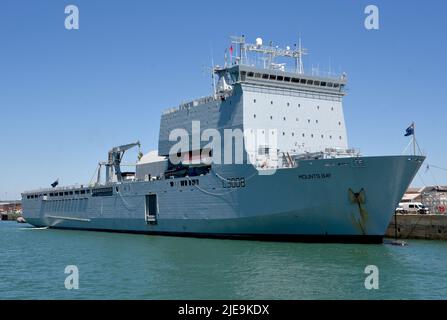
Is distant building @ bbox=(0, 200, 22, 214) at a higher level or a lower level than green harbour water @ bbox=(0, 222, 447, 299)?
higher

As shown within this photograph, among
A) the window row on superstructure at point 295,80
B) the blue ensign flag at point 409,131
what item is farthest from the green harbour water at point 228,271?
the window row on superstructure at point 295,80

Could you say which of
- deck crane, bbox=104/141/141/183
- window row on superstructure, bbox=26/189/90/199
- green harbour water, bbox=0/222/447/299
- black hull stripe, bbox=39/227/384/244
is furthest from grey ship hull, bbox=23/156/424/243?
window row on superstructure, bbox=26/189/90/199

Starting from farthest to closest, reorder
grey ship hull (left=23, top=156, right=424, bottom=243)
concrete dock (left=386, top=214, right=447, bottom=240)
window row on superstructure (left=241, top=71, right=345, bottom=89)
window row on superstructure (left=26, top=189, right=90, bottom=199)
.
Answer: window row on superstructure (left=26, top=189, right=90, bottom=199), window row on superstructure (left=241, top=71, right=345, bottom=89), concrete dock (left=386, top=214, right=447, bottom=240), grey ship hull (left=23, top=156, right=424, bottom=243)

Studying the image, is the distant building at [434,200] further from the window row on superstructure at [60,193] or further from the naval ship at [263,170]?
the window row on superstructure at [60,193]

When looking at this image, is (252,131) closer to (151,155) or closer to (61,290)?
(151,155)

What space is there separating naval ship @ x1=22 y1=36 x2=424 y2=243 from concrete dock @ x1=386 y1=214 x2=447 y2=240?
17.5ft

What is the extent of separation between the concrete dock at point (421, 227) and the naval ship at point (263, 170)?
534 centimetres

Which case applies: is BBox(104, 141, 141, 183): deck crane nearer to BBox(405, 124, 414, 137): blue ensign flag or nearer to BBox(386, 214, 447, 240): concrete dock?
BBox(386, 214, 447, 240): concrete dock

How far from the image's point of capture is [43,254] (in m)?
23.9

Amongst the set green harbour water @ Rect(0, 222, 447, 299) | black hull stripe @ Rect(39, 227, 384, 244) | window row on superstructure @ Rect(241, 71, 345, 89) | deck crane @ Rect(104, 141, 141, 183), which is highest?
window row on superstructure @ Rect(241, 71, 345, 89)

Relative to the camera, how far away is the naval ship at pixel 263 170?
23.2m

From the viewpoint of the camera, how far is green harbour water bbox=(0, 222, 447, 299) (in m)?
14.1

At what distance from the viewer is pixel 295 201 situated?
24.1m

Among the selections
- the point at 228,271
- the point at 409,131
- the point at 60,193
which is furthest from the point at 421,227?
the point at 60,193
